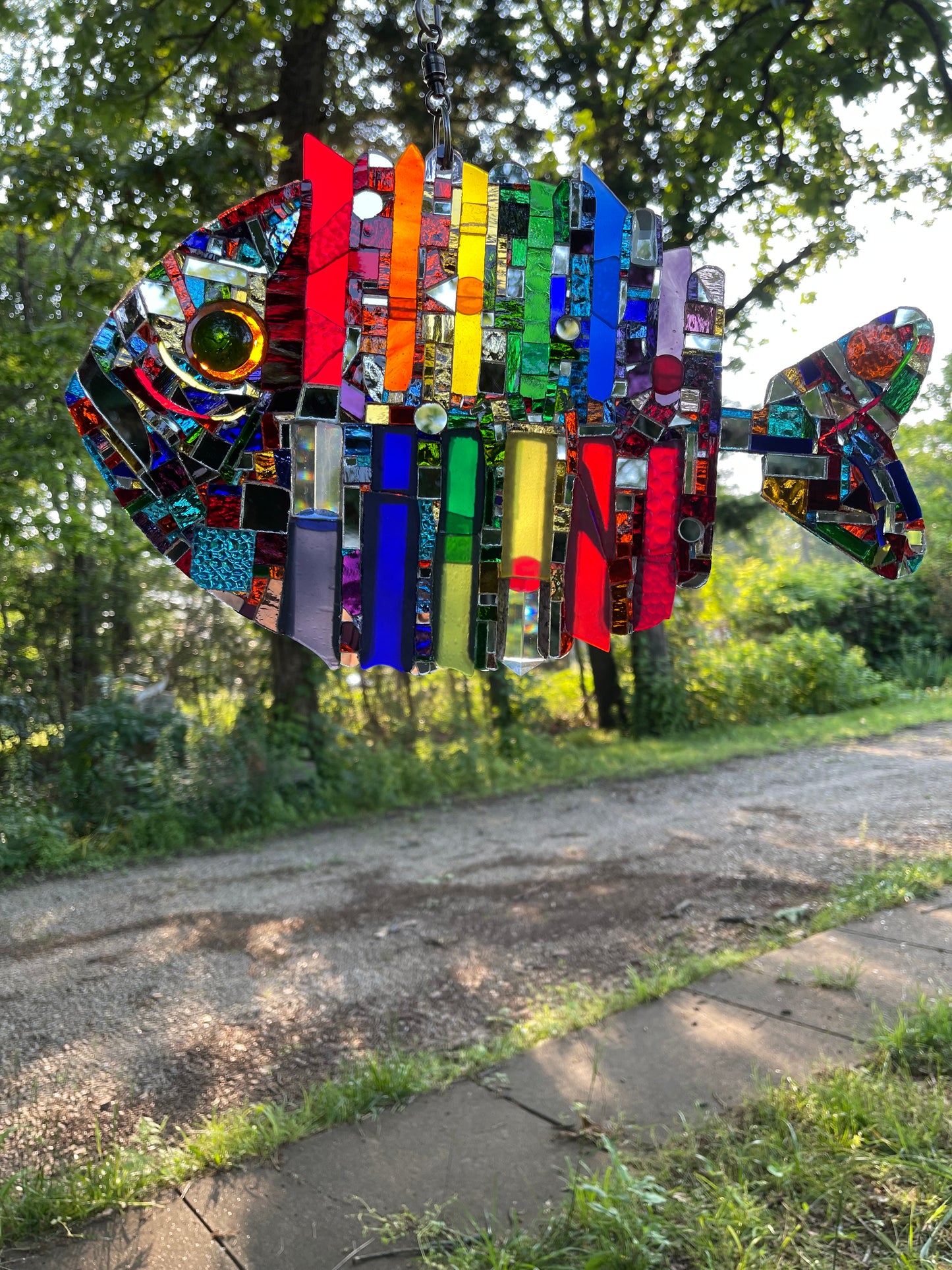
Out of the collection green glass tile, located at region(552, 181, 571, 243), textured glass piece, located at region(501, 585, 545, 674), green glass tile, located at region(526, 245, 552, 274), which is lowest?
textured glass piece, located at region(501, 585, 545, 674)

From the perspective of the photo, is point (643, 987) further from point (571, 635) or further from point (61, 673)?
point (61, 673)

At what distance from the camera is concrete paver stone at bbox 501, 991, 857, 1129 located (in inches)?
116

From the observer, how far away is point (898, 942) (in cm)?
408

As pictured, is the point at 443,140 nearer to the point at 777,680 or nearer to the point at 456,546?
the point at 456,546

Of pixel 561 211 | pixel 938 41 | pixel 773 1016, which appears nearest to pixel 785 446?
pixel 561 211

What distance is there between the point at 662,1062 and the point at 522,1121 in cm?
55

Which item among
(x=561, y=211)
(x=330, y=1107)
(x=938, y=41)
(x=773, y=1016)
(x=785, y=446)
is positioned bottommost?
(x=330, y=1107)

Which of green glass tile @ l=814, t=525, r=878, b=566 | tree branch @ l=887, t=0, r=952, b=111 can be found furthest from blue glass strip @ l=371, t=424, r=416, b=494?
tree branch @ l=887, t=0, r=952, b=111

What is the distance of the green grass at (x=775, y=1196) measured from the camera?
220cm

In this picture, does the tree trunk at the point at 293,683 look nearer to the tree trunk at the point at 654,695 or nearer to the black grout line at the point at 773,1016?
the tree trunk at the point at 654,695

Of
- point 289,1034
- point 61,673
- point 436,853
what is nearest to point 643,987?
point 289,1034

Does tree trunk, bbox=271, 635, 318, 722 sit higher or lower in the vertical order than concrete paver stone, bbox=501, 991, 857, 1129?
higher

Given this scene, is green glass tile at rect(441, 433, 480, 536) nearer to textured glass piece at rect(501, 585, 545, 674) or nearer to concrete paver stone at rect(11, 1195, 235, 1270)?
textured glass piece at rect(501, 585, 545, 674)

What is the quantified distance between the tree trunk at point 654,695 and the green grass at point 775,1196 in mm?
7942
